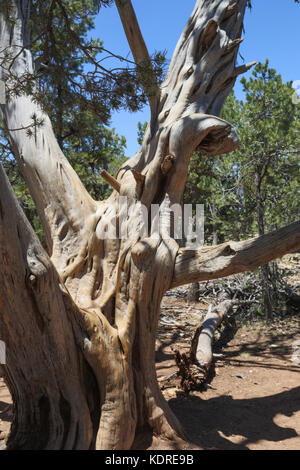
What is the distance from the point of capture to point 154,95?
155 inches

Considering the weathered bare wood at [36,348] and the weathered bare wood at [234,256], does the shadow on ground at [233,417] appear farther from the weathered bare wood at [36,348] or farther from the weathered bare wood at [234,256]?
the weathered bare wood at [234,256]

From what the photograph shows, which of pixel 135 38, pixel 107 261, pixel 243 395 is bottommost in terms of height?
pixel 243 395

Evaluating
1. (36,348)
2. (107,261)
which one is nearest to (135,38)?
(107,261)

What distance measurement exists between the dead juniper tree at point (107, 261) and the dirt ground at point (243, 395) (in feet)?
2.21

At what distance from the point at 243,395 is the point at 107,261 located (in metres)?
2.57

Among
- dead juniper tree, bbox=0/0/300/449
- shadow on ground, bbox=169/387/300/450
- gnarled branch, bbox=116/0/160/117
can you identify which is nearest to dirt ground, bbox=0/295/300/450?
shadow on ground, bbox=169/387/300/450

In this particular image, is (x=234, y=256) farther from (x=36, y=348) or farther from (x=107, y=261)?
(x=36, y=348)

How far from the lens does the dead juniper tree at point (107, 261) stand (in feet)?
8.46

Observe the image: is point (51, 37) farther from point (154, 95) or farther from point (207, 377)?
point (207, 377)

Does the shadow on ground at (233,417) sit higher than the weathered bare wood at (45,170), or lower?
lower

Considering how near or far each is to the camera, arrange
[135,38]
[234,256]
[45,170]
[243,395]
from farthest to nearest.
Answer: [243,395], [135,38], [45,170], [234,256]

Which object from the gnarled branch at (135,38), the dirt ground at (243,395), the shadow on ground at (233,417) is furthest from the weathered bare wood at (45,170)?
the shadow on ground at (233,417)

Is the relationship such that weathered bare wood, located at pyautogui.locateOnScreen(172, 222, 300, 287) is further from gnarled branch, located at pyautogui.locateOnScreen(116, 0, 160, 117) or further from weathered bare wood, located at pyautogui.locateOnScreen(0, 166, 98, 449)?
gnarled branch, located at pyautogui.locateOnScreen(116, 0, 160, 117)

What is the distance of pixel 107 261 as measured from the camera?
357 cm
